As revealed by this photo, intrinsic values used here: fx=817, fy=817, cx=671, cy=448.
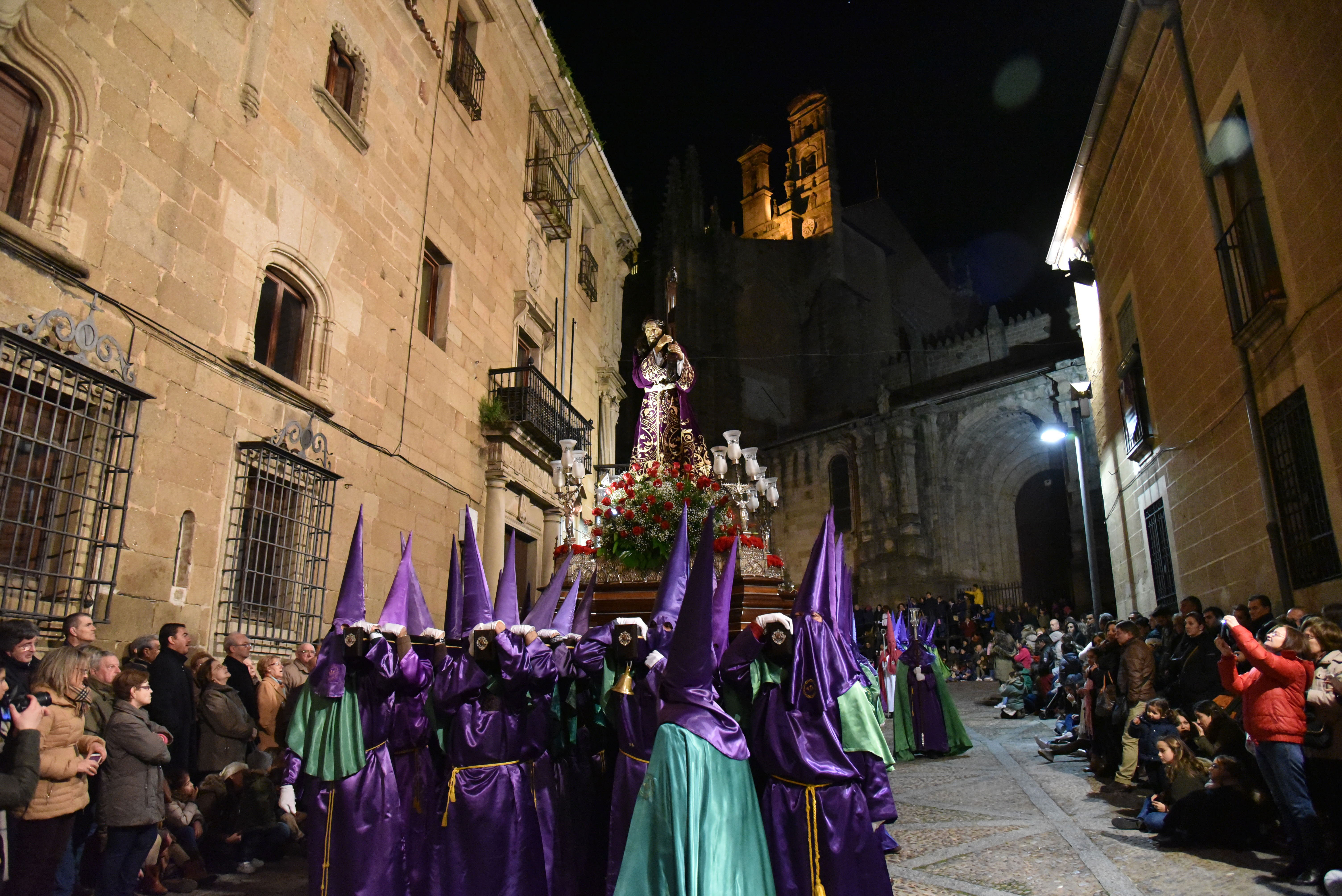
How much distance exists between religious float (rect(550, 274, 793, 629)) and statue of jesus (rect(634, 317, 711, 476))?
12 millimetres

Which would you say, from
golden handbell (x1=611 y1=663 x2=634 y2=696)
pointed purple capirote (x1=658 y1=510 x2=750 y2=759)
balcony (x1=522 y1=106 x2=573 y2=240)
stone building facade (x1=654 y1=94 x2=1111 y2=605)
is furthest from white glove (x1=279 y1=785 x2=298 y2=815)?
stone building facade (x1=654 y1=94 x2=1111 y2=605)

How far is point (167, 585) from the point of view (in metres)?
6.57

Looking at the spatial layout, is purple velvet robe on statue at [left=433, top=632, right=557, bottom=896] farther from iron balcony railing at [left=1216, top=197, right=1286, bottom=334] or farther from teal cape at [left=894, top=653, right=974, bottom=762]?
iron balcony railing at [left=1216, top=197, right=1286, bottom=334]

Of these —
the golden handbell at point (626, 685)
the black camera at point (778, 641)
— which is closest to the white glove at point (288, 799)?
the golden handbell at point (626, 685)

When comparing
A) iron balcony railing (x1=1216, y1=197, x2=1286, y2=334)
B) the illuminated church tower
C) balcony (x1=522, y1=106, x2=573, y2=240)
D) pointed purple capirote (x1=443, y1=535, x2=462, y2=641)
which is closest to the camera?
pointed purple capirote (x1=443, y1=535, x2=462, y2=641)

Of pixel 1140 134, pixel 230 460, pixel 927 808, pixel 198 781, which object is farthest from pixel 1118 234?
pixel 198 781

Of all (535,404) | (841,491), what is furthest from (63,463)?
(841,491)

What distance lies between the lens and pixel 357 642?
4.56 meters

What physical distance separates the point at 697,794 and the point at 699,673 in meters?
0.52

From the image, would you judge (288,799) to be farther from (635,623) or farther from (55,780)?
(635,623)

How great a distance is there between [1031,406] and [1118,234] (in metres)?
13.3

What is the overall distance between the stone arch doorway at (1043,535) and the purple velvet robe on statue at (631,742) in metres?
24.4

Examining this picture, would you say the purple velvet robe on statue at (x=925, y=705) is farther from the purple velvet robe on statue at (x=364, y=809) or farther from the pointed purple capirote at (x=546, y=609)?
the purple velvet robe on statue at (x=364, y=809)

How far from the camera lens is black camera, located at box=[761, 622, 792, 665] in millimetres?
3996
